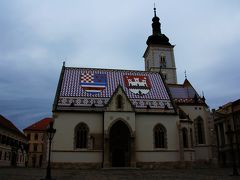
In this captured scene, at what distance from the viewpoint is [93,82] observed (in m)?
39.4

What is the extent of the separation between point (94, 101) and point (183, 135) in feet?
43.1

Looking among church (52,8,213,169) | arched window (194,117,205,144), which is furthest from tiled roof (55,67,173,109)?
arched window (194,117,205,144)

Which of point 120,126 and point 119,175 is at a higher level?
point 120,126

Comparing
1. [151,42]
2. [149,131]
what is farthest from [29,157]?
[149,131]

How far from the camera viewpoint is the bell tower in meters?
56.9

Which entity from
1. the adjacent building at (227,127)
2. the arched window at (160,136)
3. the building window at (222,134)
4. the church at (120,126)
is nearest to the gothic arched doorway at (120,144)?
the church at (120,126)

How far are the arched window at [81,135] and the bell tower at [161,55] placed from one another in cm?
2650

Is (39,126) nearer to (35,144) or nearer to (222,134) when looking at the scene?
(35,144)

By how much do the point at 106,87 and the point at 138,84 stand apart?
507 cm

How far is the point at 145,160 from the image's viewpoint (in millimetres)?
34750

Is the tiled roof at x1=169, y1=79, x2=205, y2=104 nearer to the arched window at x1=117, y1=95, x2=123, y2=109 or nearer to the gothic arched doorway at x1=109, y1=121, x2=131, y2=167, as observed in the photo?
the arched window at x1=117, y1=95, x2=123, y2=109

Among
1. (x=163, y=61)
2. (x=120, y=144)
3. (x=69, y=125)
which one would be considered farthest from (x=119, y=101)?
(x=163, y=61)

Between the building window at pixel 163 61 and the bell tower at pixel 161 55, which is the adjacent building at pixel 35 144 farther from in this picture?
the building window at pixel 163 61

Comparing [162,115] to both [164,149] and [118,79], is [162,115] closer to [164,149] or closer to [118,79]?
[164,149]
